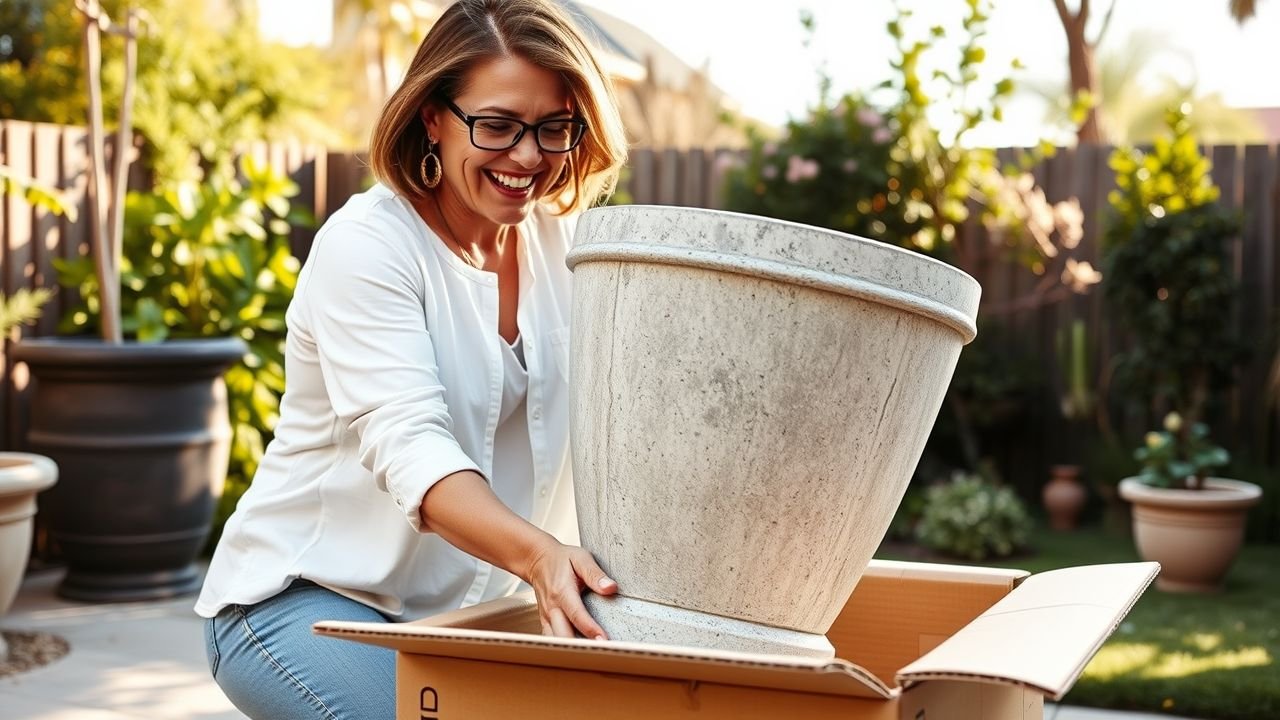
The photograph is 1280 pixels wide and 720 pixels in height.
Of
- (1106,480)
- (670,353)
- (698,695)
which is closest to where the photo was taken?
(698,695)

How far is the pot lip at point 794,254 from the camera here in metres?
1.15

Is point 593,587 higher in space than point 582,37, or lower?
lower

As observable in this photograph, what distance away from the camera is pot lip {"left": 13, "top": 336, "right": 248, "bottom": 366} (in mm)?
4324

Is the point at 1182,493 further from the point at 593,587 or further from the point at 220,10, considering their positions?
the point at 220,10

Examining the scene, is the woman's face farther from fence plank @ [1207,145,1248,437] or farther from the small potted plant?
fence plank @ [1207,145,1248,437]

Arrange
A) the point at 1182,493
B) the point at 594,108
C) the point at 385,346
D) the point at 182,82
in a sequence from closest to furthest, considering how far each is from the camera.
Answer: the point at 385,346
the point at 594,108
the point at 1182,493
the point at 182,82

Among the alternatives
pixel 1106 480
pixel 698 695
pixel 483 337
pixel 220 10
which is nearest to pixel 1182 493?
pixel 1106 480

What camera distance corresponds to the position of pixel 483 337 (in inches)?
65.3

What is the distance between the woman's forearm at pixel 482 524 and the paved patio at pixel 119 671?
2150 millimetres

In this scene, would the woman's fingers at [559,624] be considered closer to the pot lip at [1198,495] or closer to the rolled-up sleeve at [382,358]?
the rolled-up sleeve at [382,358]

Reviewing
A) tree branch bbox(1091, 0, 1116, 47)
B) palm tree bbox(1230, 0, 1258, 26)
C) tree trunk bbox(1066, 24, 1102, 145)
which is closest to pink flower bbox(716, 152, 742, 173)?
tree trunk bbox(1066, 24, 1102, 145)

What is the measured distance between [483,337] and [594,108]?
1.07 feet

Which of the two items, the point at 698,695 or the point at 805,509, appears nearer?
the point at 698,695

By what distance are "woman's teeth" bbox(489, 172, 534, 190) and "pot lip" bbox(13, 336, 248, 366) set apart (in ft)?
10.3
